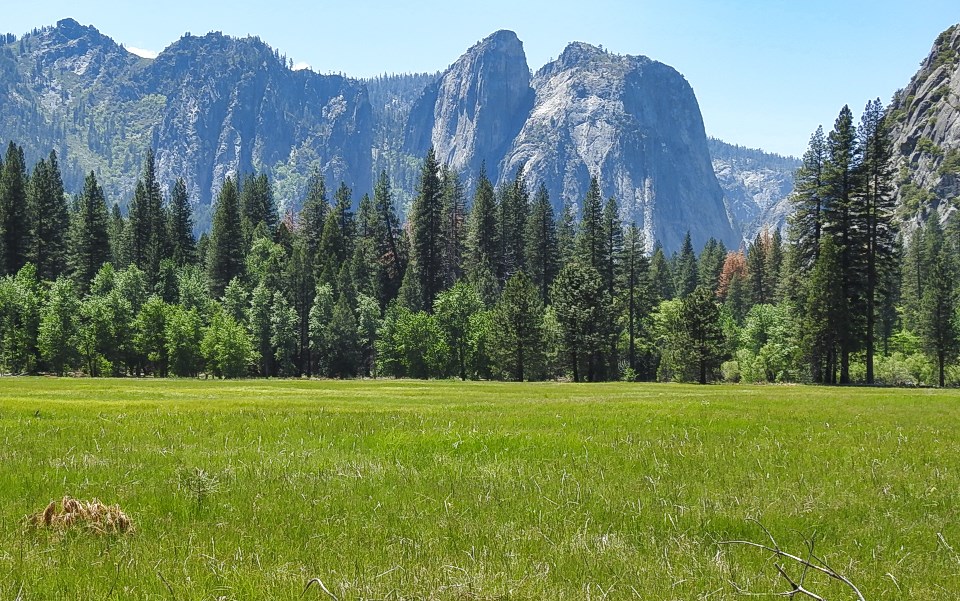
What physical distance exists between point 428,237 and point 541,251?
19.1 m

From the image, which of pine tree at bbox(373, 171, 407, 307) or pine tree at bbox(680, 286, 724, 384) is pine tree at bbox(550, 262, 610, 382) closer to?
pine tree at bbox(680, 286, 724, 384)

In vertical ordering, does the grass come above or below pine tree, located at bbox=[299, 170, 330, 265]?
below

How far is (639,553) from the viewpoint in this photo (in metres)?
6.13

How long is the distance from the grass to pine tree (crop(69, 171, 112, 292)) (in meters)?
89.2

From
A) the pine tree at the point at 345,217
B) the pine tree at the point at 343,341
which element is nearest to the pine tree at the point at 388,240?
the pine tree at the point at 345,217

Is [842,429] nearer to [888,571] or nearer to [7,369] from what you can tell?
[888,571]

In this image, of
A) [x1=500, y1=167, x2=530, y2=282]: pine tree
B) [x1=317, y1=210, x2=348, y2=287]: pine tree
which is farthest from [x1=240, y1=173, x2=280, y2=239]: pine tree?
[x1=500, y1=167, x2=530, y2=282]: pine tree

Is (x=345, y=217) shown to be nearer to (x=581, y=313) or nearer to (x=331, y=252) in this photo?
(x=331, y=252)

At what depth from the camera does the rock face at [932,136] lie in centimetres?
15812

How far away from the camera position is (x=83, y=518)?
6.59 metres

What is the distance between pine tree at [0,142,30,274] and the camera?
89.4 metres

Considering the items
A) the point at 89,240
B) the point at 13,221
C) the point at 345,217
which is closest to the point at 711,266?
the point at 345,217

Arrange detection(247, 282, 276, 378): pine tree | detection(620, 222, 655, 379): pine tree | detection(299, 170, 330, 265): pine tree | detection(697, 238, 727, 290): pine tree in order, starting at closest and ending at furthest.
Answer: detection(247, 282, 276, 378): pine tree, detection(620, 222, 655, 379): pine tree, detection(299, 170, 330, 265): pine tree, detection(697, 238, 727, 290): pine tree

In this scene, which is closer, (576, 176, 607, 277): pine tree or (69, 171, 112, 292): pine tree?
(69, 171, 112, 292): pine tree
